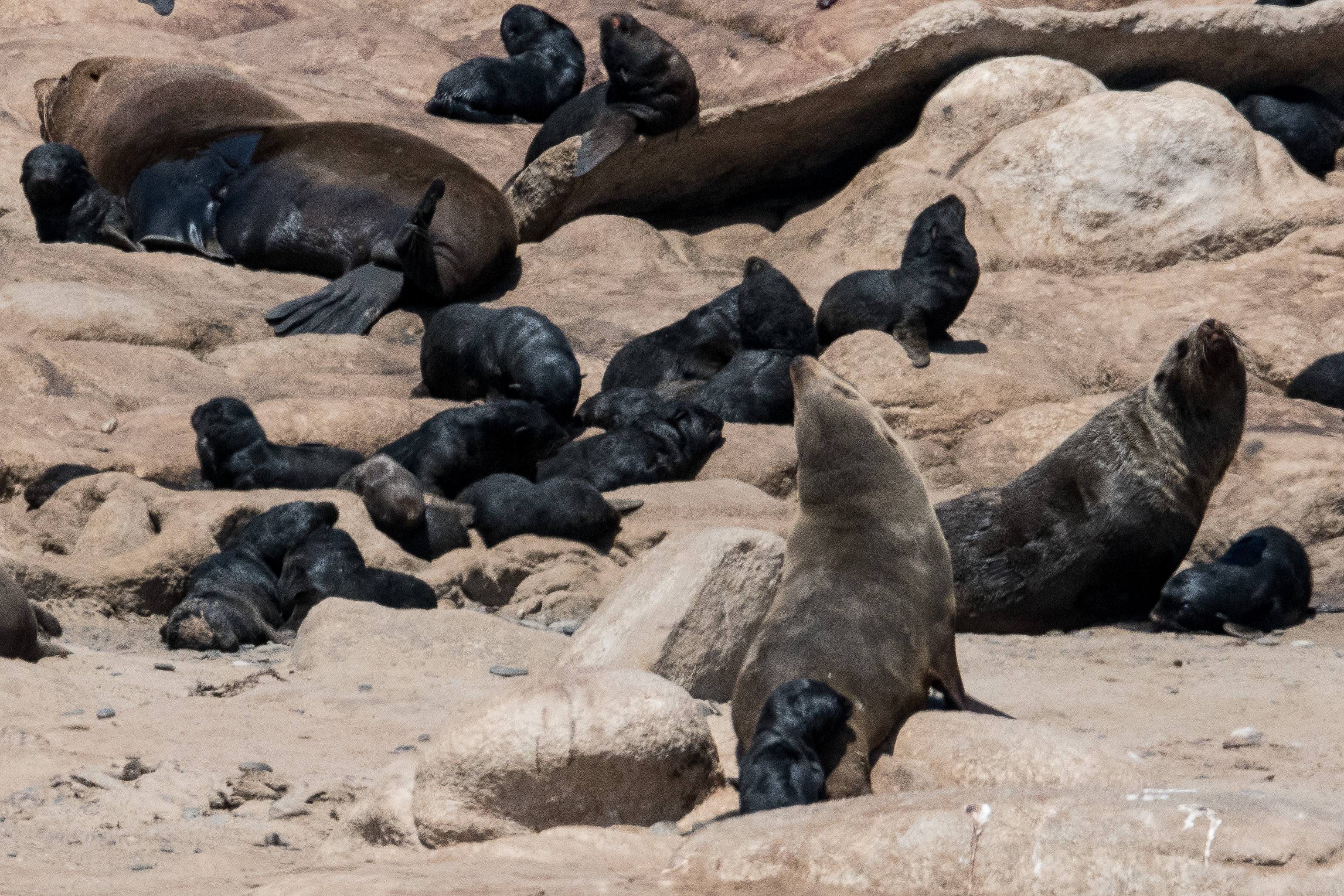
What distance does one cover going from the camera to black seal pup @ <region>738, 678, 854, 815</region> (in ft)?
10.6

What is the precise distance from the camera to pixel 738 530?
185 inches

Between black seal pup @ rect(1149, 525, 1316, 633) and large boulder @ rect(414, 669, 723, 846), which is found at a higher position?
large boulder @ rect(414, 669, 723, 846)

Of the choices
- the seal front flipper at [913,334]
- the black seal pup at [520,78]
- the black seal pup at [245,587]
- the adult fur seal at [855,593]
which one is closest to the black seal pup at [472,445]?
the black seal pup at [245,587]

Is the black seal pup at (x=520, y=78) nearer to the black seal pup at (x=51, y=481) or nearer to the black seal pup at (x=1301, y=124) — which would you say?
the black seal pup at (x=1301, y=124)

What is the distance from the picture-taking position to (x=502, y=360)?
9.91 meters

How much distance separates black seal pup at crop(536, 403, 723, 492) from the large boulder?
17.4 ft

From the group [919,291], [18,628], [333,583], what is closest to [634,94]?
[919,291]

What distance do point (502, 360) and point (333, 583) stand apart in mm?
3450

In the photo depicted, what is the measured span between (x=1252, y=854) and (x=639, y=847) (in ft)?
4.20

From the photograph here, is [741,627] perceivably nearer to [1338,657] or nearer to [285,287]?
[1338,657]

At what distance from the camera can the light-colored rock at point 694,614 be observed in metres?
4.45

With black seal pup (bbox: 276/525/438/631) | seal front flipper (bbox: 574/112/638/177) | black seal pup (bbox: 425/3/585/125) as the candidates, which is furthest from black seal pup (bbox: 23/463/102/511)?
black seal pup (bbox: 425/3/585/125)

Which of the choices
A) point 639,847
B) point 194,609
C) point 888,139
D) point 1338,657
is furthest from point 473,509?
point 888,139

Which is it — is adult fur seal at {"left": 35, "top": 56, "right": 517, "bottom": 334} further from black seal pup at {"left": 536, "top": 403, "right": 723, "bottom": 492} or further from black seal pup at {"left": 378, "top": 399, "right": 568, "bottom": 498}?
black seal pup at {"left": 536, "top": 403, "right": 723, "bottom": 492}
